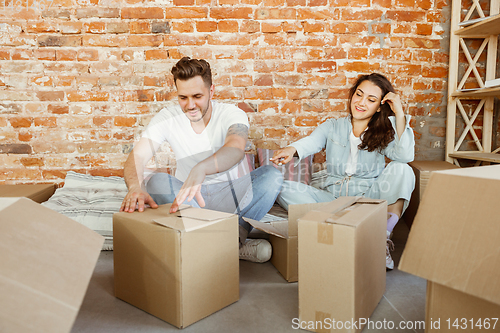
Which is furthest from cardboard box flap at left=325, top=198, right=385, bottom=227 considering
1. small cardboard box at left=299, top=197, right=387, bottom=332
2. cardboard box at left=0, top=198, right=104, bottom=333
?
cardboard box at left=0, top=198, right=104, bottom=333

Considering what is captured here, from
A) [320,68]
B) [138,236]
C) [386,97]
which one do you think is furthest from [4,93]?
[386,97]

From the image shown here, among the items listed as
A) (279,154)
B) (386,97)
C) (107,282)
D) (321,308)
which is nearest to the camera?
(321,308)

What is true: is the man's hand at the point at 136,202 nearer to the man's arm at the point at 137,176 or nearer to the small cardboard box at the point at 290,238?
the man's arm at the point at 137,176

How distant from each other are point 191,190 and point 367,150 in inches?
41.0

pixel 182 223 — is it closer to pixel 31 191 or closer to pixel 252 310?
pixel 252 310

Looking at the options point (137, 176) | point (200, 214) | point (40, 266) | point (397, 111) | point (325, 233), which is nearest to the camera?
point (40, 266)

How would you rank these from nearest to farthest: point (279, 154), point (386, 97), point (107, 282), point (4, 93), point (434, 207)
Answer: point (434, 207) < point (107, 282) < point (279, 154) < point (386, 97) < point (4, 93)

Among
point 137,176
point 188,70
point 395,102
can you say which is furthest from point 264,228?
point 395,102

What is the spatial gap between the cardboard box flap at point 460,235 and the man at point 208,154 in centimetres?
88

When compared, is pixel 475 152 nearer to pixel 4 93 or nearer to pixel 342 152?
pixel 342 152

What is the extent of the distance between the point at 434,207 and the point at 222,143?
1.12 m

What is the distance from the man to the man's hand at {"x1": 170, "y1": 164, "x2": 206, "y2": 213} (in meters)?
0.18

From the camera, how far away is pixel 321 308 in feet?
3.45

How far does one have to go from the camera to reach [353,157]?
189 centimetres
